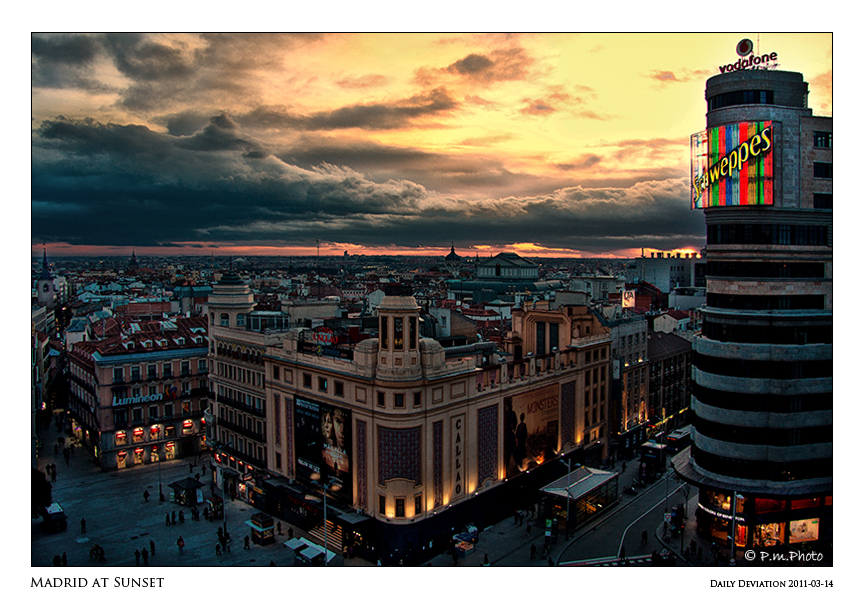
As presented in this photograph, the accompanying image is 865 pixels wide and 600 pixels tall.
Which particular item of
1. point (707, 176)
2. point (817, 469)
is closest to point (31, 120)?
point (707, 176)

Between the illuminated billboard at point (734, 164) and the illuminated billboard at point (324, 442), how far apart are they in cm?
3667

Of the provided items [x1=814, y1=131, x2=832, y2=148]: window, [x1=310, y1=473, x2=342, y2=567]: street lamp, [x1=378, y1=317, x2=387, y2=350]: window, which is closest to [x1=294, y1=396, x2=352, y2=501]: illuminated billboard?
[x1=310, y1=473, x2=342, y2=567]: street lamp

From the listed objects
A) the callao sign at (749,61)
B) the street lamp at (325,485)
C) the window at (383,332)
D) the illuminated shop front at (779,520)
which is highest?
the callao sign at (749,61)

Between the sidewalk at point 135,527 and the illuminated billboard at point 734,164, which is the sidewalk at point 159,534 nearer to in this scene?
the sidewalk at point 135,527

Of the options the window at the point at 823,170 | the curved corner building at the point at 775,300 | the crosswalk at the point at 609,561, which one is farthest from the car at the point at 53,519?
the window at the point at 823,170

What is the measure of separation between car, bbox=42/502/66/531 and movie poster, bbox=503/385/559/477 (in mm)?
43761

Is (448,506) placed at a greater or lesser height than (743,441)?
lesser

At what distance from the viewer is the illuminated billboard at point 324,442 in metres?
58.0

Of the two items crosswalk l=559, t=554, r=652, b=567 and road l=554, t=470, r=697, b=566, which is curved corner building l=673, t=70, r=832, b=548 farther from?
road l=554, t=470, r=697, b=566

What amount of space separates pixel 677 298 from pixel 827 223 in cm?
11742

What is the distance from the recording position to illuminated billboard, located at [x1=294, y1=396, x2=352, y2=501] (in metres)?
58.0

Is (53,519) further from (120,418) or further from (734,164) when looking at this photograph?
(734,164)
